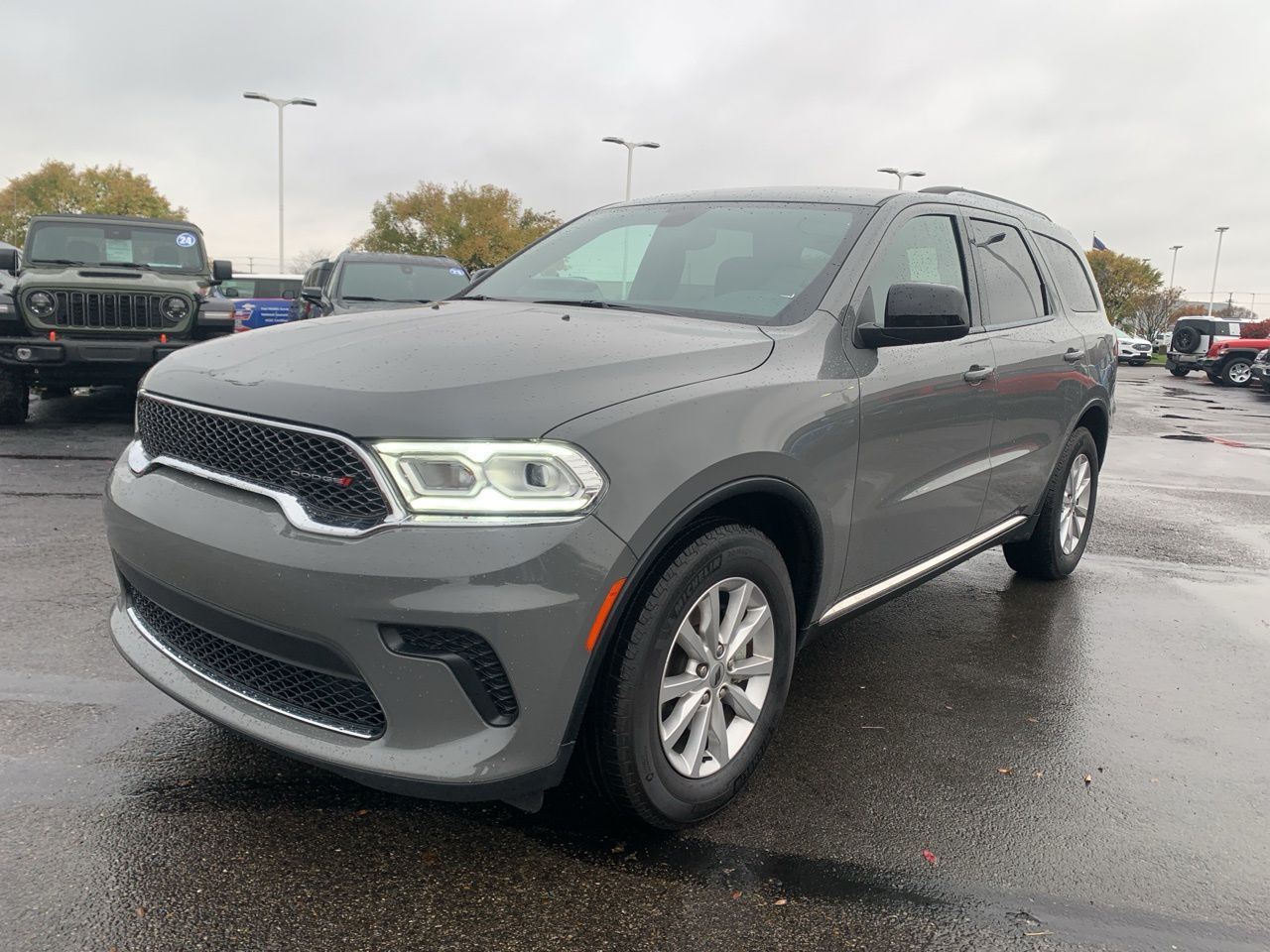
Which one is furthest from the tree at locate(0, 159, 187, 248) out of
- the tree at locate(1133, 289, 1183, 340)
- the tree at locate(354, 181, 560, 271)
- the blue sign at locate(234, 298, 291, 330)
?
the tree at locate(1133, 289, 1183, 340)

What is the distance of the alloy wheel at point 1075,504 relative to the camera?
5.24 metres

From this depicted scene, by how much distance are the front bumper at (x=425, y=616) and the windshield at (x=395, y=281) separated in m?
9.42

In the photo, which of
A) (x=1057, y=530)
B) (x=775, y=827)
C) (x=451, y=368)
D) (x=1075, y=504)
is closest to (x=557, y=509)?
(x=451, y=368)

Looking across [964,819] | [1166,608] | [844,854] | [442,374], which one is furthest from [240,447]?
[1166,608]

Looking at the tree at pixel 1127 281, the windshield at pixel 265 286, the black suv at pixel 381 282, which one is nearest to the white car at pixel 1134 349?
the tree at pixel 1127 281

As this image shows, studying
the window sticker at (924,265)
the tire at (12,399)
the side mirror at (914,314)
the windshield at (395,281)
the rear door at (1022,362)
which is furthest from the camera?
the windshield at (395,281)

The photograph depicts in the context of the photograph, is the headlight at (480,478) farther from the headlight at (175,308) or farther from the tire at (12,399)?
the tire at (12,399)

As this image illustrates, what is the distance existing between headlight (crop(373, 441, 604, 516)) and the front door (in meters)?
1.25

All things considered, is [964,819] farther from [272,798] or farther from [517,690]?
[272,798]

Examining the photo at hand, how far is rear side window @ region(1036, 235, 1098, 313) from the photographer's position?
5.04 meters

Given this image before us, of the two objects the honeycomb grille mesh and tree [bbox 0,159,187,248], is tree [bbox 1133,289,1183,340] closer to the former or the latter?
tree [bbox 0,159,187,248]

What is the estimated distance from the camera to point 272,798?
2.76m

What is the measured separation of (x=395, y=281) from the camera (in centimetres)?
1168

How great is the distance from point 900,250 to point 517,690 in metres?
2.23
